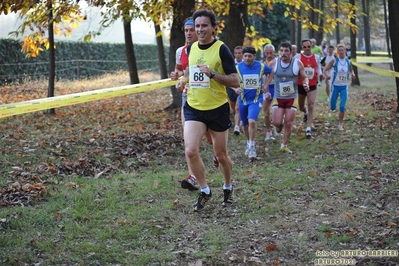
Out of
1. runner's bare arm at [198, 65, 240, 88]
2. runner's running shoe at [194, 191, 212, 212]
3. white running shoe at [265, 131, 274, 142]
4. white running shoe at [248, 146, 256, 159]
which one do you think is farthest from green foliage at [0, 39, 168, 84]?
runner's bare arm at [198, 65, 240, 88]

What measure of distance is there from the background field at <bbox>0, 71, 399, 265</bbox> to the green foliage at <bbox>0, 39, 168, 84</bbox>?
11238 millimetres

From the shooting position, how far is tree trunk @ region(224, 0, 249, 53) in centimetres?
1459

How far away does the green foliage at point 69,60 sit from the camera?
2370 centimetres

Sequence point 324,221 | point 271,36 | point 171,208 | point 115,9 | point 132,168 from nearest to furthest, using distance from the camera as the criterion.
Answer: point 324,221 → point 171,208 → point 132,168 → point 115,9 → point 271,36

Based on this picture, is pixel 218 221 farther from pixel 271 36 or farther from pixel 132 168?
pixel 271 36

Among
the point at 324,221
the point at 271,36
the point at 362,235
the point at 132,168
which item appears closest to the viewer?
the point at 362,235

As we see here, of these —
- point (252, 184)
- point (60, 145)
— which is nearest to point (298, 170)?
point (252, 184)

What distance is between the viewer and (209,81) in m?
6.69

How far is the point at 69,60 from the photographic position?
29000 millimetres

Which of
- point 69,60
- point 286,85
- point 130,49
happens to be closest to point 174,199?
point 286,85

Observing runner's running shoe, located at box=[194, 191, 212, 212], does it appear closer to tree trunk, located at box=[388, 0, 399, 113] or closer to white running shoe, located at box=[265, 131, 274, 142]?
white running shoe, located at box=[265, 131, 274, 142]

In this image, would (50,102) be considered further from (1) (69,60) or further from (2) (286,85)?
(1) (69,60)

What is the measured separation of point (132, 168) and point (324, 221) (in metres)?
3.96

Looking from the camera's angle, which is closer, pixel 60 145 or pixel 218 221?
pixel 218 221
